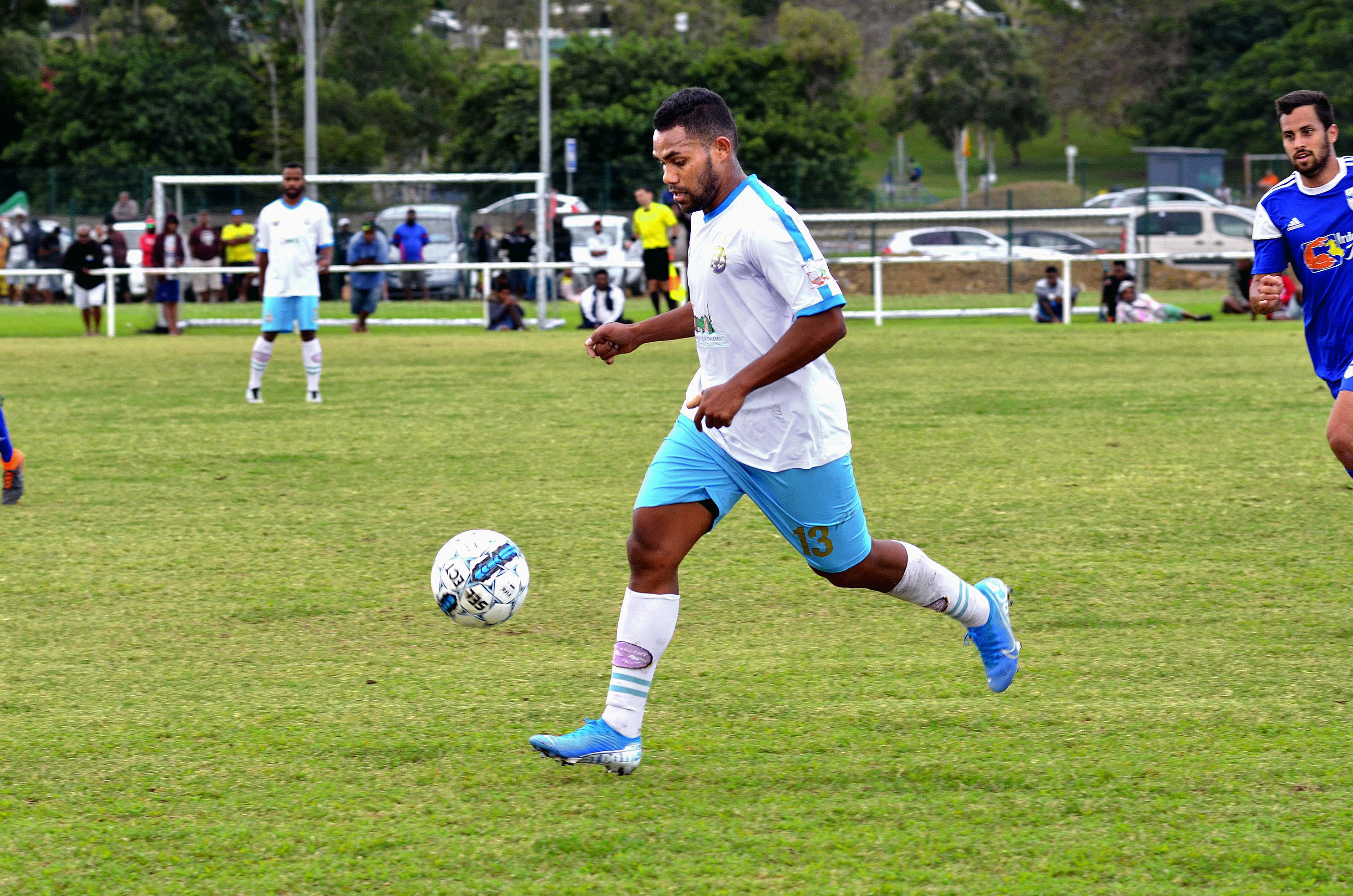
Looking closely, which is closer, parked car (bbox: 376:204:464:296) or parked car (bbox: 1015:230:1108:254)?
parked car (bbox: 376:204:464:296)

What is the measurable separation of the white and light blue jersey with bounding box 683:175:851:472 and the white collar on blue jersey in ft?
9.20

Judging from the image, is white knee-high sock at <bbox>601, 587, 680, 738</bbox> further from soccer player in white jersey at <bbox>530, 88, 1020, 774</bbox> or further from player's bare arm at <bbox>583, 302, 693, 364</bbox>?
player's bare arm at <bbox>583, 302, 693, 364</bbox>

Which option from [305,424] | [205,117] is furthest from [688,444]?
[205,117]

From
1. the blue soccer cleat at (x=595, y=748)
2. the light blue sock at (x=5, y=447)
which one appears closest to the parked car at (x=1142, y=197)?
the light blue sock at (x=5, y=447)

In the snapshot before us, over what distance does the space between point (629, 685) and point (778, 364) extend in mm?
995

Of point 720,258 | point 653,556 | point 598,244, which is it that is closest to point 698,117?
point 720,258

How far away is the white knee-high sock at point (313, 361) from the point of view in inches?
549

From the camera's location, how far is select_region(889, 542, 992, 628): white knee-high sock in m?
4.82

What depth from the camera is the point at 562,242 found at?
2817 centimetres

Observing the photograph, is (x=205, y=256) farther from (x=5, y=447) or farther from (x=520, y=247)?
(x=5, y=447)

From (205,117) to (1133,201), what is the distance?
3285cm

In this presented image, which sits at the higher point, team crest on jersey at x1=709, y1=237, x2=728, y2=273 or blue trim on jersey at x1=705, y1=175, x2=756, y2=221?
blue trim on jersey at x1=705, y1=175, x2=756, y2=221

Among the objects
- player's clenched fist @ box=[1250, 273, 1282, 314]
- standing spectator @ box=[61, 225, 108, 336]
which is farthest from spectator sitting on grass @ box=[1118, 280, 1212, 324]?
player's clenched fist @ box=[1250, 273, 1282, 314]

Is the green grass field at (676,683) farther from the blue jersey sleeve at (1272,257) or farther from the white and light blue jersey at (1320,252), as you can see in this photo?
the blue jersey sleeve at (1272,257)
